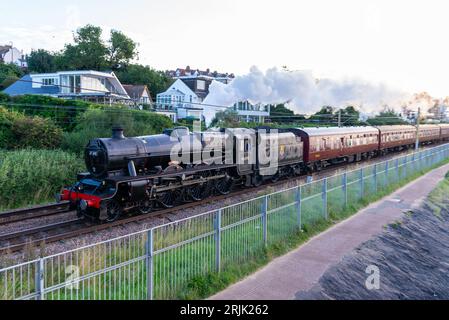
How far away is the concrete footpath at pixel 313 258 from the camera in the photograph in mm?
8117

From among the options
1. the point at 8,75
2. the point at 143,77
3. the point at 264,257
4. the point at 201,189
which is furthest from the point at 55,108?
the point at 143,77

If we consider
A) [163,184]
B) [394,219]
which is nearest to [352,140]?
[394,219]

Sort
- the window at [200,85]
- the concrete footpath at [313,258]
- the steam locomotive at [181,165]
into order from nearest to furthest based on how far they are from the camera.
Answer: the concrete footpath at [313,258] < the steam locomotive at [181,165] < the window at [200,85]

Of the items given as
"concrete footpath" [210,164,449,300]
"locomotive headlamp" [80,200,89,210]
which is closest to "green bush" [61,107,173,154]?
"locomotive headlamp" [80,200,89,210]

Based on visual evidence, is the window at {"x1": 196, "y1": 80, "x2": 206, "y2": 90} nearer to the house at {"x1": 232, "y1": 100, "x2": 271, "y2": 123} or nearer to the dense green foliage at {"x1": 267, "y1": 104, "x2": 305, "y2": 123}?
the house at {"x1": 232, "y1": 100, "x2": 271, "y2": 123}

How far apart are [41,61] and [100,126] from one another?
2229 inches

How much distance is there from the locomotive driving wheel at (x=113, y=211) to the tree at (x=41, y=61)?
67742 mm

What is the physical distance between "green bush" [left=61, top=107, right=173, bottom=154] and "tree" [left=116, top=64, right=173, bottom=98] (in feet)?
140

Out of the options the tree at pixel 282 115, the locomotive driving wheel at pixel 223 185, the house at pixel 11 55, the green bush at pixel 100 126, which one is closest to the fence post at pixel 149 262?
the locomotive driving wheel at pixel 223 185

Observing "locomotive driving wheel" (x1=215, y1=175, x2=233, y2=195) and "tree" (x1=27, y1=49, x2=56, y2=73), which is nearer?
"locomotive driving wheel" (x1=215, y1=175, x2=233, y2=195)

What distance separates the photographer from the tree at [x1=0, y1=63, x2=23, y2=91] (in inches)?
2262

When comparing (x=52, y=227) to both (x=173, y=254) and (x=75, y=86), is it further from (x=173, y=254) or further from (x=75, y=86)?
(x=75, y=86)

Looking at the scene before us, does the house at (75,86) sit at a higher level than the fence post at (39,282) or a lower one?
higher

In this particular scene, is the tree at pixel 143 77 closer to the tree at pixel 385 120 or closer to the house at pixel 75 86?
the house at pixel 75 86
